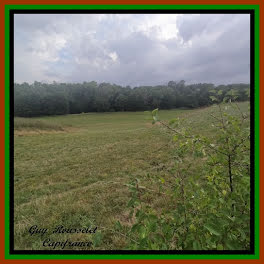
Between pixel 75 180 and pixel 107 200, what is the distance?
212 centimetres

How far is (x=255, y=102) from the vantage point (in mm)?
1552

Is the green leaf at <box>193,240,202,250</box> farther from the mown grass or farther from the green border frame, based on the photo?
the mown grass

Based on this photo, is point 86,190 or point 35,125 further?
point 35,125

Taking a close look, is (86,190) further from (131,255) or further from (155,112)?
(155,112)

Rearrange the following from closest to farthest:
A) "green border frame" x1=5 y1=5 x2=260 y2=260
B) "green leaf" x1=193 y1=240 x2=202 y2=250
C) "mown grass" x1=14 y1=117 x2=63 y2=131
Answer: "green leaf" x1=193 y1=240 x2=202 y2=250, "green border frame" x1=5 y1=5 x2=260 y2=260, "mown grass" x1=14 y1=117 x2=63 y2=131

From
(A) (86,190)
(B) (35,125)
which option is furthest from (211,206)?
(B) (35,125)

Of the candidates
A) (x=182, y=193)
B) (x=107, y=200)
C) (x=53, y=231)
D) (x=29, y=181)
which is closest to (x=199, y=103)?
(x=182, y=193)

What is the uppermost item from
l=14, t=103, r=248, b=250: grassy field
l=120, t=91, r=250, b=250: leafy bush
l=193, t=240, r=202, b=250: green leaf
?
l=120, t=91, r=250, b=250: leafy bush

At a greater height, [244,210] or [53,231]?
[244,210]

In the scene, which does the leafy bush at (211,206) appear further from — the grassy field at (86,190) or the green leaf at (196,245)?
the grassy field at (86,190)

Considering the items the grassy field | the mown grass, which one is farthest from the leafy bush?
the mown grass

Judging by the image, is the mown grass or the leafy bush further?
the mown grass

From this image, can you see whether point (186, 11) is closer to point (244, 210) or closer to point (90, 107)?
point (244, 210)

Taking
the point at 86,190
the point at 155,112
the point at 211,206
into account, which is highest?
the point at 155,112
